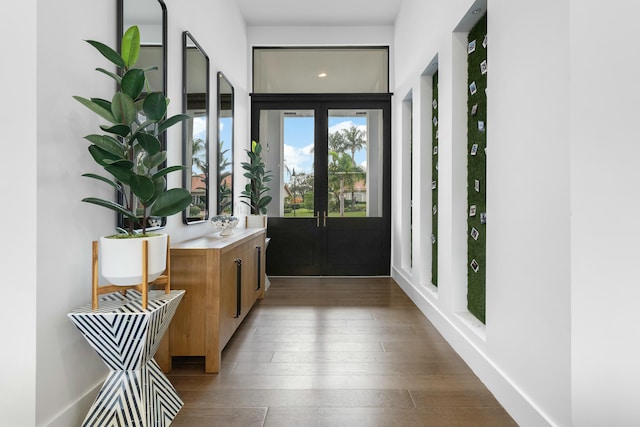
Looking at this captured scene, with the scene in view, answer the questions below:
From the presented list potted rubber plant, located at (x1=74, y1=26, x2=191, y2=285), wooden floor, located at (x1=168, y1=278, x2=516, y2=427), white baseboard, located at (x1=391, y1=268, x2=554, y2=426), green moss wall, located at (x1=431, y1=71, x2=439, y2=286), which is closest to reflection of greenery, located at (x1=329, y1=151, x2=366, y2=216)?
green moss wall, located at (x1=431, y1=71, x2=439, y2=286)

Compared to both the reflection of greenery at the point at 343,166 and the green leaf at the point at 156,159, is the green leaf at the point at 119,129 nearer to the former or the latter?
the green leaf at the point at 156,159

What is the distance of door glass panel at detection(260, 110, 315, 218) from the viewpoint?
5.54 m

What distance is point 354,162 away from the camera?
18.1ft

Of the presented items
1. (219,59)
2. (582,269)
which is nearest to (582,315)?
(582,269)

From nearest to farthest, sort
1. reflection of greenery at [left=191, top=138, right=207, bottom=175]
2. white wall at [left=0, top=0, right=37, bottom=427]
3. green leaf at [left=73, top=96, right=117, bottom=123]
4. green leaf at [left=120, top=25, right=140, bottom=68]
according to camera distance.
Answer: white wall at [left=0, top=0, right=37, bottom=427], green leaf at [left=73, top=96, right=117, bottom=123], green leaf at [left=120, top=25, right=140, bottom=68], reflection of greenery at [left=191, top=138, right=207, bottom=175]

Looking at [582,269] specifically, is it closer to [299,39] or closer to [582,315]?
[582,315]

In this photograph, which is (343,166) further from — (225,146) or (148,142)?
(148,142)

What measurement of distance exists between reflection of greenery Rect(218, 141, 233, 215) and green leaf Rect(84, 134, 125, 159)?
2.27 m

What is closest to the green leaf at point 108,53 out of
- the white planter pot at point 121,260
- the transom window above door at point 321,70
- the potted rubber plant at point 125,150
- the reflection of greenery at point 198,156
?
the potted rubber plant at point 125,150

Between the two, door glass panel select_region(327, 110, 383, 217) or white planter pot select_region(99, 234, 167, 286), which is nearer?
white planter pot select_region(99, 234, 167, 286)

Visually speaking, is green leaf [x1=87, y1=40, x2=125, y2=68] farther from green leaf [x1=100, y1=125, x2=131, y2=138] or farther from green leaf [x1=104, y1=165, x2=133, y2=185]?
green leaf [x1=104, y1=165, x2=133, y2=185]

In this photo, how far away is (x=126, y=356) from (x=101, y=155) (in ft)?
2.92

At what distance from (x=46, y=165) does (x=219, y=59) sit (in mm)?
→ 2850

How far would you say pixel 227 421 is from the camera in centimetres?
187
